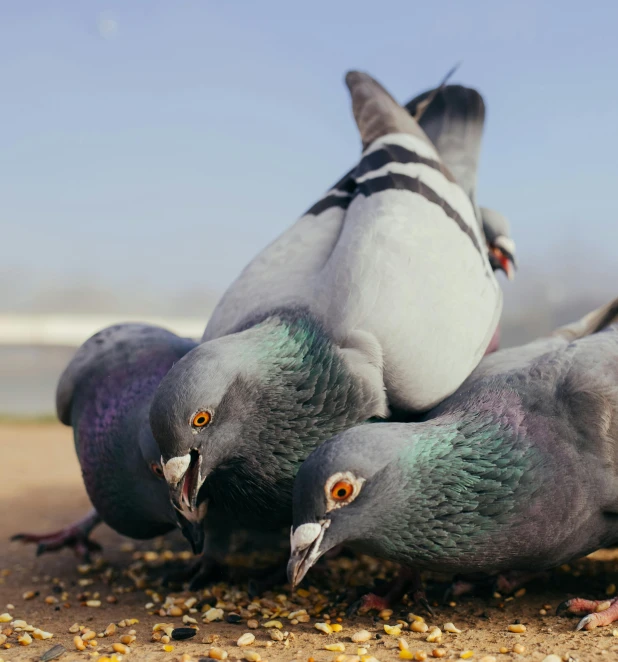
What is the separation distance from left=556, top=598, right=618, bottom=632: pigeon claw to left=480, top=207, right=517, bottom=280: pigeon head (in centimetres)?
372

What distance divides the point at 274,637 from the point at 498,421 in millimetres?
1486

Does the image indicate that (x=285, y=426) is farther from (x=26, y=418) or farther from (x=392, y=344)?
(x=26, y=418)

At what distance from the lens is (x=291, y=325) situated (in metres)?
4.15

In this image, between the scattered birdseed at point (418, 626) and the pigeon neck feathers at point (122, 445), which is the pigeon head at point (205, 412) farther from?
the scattered birdseed at point (418, 626)

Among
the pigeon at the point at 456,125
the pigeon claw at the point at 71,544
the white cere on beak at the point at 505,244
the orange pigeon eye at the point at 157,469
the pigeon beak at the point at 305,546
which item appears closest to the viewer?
the pigeon beak at the point at 305,546

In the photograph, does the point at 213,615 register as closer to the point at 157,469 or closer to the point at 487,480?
the point at 157,469

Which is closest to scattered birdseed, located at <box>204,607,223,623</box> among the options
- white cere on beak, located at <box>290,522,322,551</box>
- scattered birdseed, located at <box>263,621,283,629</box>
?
scattered birdseed, located at <box>263,621,283,629</box>

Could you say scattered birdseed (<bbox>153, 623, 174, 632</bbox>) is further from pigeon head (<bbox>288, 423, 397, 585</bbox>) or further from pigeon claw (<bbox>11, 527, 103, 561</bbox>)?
pigeon claw (<bbox>11, 527, 103, 561</bbox>)

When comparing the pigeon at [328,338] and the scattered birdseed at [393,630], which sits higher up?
the pigeon at [328,338]

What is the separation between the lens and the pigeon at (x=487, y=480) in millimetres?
3109

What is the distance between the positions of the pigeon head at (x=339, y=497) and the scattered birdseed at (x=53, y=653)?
4.16 ft

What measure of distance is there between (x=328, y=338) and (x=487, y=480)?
1.21 meters

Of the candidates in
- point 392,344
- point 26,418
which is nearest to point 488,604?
point 392,344

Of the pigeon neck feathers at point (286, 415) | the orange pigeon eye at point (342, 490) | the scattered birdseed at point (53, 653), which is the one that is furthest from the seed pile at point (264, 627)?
the orange pigeon eye at point (342, 490)
